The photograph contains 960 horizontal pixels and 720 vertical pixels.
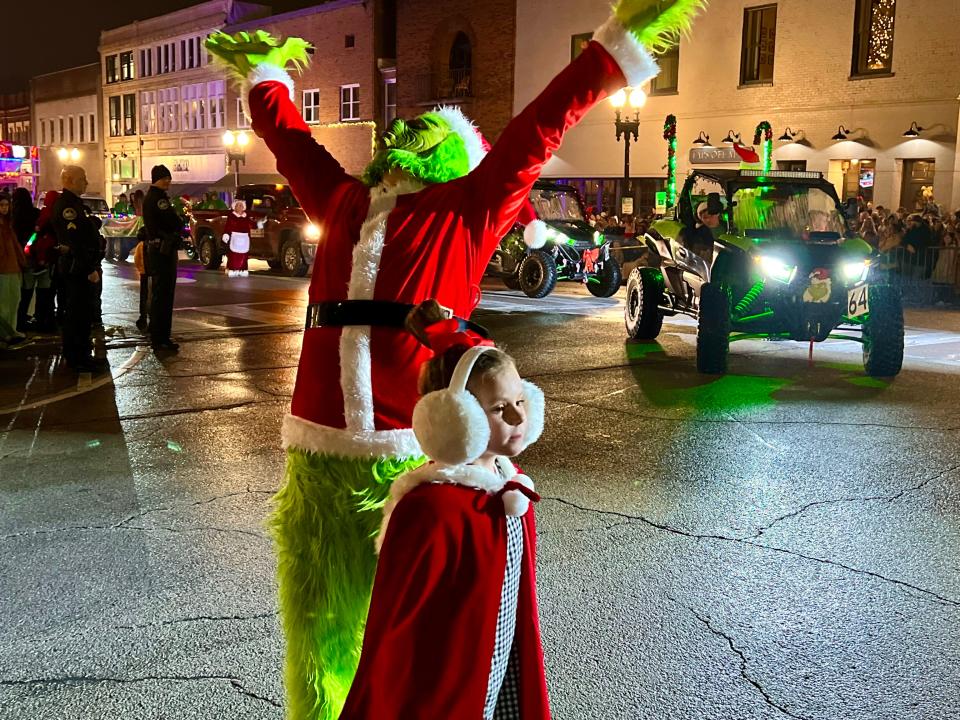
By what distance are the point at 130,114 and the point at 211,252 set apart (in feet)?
116

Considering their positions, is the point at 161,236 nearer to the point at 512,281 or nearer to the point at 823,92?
Result: the point at 512,281

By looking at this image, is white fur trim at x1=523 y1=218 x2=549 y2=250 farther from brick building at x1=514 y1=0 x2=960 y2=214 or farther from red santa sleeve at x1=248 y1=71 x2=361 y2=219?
brick building at x1=514 y1=0 x2=960 y2=214

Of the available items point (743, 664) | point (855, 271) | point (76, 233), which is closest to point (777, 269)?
point (855, 271)

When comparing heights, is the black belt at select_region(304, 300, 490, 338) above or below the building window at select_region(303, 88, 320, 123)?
below

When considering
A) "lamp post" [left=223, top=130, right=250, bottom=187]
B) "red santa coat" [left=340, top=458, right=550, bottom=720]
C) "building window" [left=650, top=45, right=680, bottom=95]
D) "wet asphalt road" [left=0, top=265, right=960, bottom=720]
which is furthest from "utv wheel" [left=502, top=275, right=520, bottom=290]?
"lamp post" [left=223, top=130, right=250, bottom=187]

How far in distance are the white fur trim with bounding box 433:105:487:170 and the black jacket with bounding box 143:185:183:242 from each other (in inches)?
302

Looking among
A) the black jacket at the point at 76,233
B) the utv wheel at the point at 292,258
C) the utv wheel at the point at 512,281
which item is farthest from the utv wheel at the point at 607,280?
the black jacket at the point at 76,233

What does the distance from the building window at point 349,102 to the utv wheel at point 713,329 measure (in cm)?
3013

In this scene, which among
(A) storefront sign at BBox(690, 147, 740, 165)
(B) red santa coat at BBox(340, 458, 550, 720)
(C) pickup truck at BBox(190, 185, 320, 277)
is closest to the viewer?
(B) red santa coat at BBox(340, 458, 550, 720)

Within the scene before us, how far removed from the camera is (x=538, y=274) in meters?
16.3

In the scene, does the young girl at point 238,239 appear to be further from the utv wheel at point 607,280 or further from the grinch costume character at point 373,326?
the grinch costume character at point 373,326

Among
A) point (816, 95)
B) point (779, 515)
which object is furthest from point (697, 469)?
point (816, 95)

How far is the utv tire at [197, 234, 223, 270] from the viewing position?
22859 mm

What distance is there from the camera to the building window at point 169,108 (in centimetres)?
4959
